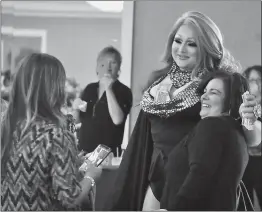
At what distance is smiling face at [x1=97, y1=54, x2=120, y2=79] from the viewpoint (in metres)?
1.92

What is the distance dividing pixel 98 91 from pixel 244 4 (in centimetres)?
70

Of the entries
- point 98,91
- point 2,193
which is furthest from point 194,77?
point 2,193

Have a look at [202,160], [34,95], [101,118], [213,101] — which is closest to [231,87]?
[213,101]

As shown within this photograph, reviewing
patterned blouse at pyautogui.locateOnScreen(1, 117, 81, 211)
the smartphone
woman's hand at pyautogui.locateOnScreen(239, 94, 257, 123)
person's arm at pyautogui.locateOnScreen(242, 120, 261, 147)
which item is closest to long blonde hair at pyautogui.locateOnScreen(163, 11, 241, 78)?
woman's hand at pyautogui.locateOnScreen(239, 94, 257, 123)

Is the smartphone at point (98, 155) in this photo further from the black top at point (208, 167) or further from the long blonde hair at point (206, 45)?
the long blonde hair at point (206, 45)

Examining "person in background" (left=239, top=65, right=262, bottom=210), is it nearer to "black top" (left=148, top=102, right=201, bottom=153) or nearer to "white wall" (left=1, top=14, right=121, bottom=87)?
"black top" (left=148, top=102, right=201, bottom=153)

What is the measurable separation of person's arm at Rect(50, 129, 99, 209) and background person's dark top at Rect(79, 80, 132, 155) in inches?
4.2

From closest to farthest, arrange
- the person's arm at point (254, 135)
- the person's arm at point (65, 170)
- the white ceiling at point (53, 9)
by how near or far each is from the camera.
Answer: the person's arm at point (65, 170), the person's arm at point (254, 135), the white ceiling at point (53, 9)

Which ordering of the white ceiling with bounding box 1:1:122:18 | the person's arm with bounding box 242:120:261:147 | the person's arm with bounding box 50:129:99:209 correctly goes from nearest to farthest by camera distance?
A: the person's arm with bounding box 50:129:99:209 → the person's arm with bounding box 242:120:261:147 → the white ceiling with bounding box 1:1:122:18

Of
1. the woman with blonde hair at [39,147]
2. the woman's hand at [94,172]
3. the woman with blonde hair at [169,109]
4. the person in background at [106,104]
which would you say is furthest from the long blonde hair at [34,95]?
the woman with blonde hair at [169,109]

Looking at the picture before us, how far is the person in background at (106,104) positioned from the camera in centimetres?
190

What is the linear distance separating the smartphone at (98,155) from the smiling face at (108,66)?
0.97 feet

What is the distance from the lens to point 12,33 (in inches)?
75.5

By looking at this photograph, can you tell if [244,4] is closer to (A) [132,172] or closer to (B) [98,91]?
(B) [98,91]
